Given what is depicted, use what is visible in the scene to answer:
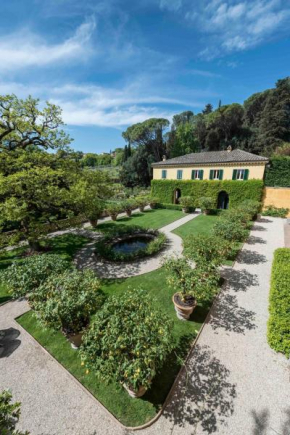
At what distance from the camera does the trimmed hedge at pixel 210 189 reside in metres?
21.0

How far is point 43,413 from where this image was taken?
13.1 ft

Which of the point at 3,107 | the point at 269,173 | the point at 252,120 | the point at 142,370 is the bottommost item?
the point at 142,370

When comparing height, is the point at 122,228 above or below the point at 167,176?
below

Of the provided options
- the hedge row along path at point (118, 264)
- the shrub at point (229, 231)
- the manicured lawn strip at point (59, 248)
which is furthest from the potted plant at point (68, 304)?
the shrub at point (229, 231)

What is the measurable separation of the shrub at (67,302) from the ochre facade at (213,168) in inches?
869

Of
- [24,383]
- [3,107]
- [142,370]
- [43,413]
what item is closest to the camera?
[142,370]

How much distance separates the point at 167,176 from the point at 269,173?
14538 mm

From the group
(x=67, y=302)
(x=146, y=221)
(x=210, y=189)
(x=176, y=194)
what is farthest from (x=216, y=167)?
(x=67, y=302)

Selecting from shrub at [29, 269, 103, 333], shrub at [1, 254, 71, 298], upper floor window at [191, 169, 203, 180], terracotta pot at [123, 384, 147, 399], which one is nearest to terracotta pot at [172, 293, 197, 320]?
terracotta pot at [123, 384, 147, 399]

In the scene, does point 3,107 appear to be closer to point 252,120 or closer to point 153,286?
point 153,286

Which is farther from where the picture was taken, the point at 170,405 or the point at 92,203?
the point at 92,203

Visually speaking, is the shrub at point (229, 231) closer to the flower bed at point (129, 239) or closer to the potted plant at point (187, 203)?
the flower bed at point (129, 239)

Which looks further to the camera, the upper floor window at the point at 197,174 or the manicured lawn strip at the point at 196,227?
the upper floor window at the point at 197,174

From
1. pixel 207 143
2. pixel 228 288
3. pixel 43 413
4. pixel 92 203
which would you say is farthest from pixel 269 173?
pixel 43 413
